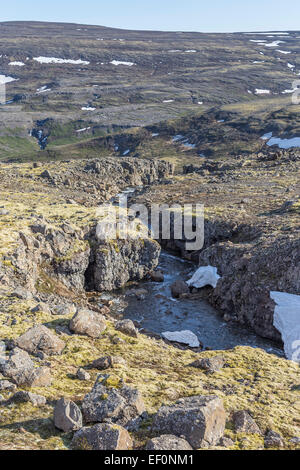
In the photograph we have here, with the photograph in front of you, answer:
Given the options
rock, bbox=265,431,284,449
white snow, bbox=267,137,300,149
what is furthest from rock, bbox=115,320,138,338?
white snow, bbox=267,137,300,149

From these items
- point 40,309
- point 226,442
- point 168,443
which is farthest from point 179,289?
point 168,443

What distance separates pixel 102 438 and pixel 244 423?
565 cm

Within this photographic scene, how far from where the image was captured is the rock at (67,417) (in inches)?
512

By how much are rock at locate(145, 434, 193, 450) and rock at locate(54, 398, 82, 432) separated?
2596 millimetres

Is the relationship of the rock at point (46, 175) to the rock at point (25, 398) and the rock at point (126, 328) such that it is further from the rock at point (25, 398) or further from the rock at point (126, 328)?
the rock at point (25, 398)

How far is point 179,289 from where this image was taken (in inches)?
1713

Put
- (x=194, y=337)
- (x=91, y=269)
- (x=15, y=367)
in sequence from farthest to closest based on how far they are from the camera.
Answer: (x=91, y=269)
(x=194, y=337)
(x=15, y=367)

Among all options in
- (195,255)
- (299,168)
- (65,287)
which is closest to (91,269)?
(65,287)

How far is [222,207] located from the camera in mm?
59625

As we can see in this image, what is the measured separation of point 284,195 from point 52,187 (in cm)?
4187

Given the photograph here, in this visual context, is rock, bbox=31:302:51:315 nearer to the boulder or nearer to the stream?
the boulder

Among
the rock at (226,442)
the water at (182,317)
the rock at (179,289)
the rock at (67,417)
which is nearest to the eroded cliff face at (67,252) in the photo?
the water at (182,317)

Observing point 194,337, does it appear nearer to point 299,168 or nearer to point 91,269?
point 91,269

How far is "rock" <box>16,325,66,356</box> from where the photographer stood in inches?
734
